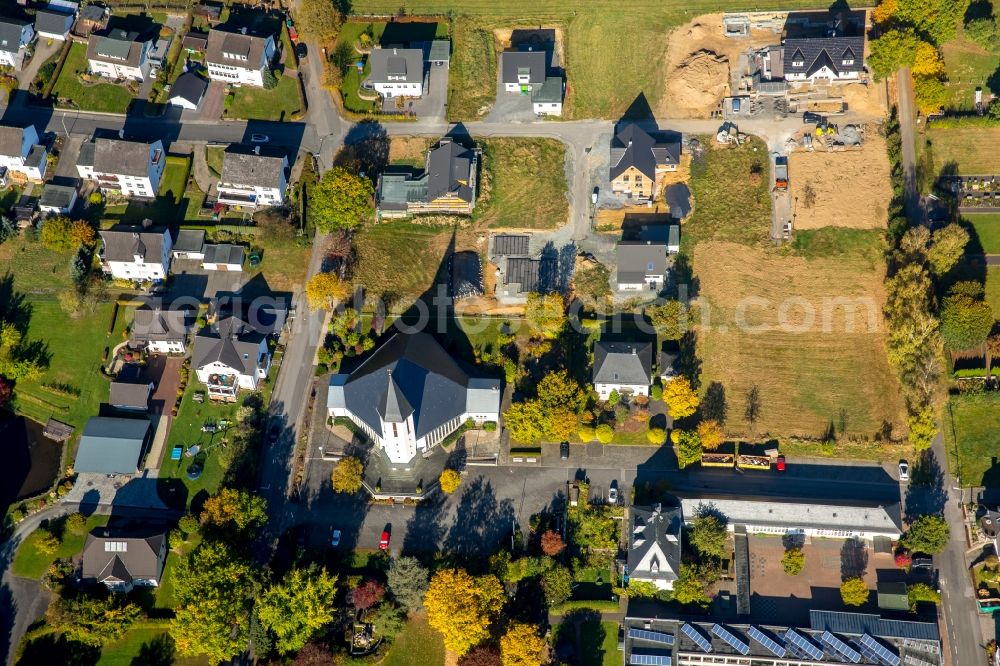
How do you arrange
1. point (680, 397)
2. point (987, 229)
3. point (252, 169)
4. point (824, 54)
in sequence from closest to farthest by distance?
point (680, 397)
point (987, 229)
point (252, 169)
point (824, 54)

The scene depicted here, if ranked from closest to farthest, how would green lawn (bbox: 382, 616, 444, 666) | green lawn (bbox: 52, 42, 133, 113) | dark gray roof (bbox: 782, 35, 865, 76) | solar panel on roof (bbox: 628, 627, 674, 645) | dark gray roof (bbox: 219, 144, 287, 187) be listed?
solar panel on roof (bbox: 628, 627, 674, 645), green lawn (bbox: 382, 616, 444, 666), dark gray roof (bbox: 219, 144, 287, 187), dark gray roof (bbox: 782, 35, 865, 76), green lawn (bbox: 52, 42, 133, 113)

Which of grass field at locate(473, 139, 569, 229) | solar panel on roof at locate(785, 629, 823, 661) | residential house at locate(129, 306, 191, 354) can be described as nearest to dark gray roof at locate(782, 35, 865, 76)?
grass field at locate(473, 139, 569, 229)

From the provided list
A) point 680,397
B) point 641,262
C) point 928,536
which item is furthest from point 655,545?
point 641,262

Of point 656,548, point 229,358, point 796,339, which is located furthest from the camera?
point 796,339

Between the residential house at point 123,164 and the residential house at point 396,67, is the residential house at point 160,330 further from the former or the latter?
the residential house at point 396,67

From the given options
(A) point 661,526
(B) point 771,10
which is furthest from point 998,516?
(B) point 771,10

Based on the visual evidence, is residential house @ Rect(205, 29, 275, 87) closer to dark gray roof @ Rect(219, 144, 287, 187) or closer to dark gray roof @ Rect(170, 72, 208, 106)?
dark gray roof @ Rect(170, 72, 208, 106)

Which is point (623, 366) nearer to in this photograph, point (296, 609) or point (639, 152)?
point (639, 152)
